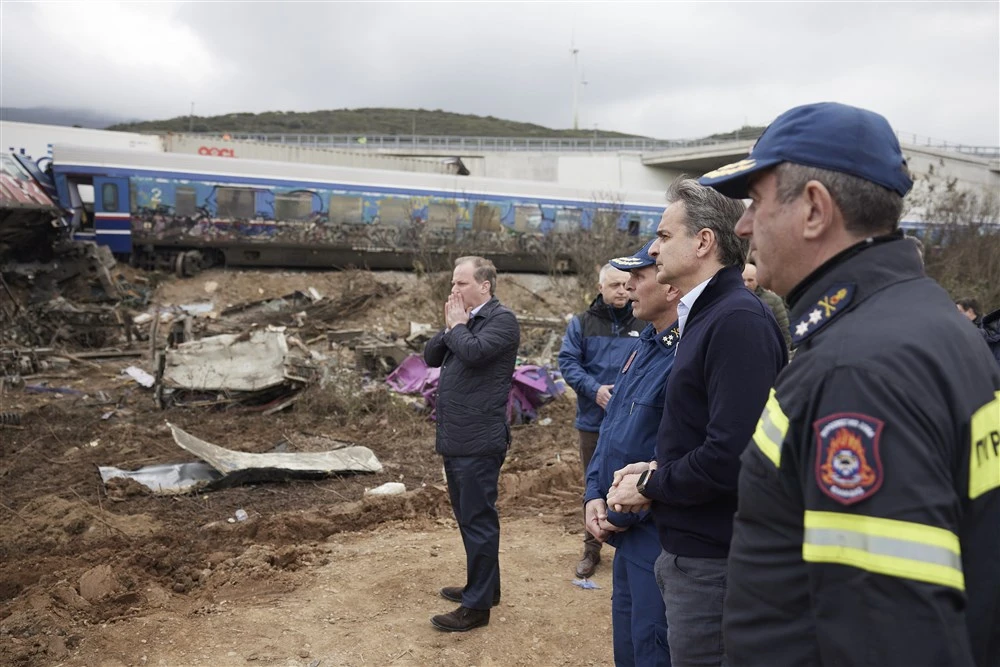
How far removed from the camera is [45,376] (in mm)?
12805

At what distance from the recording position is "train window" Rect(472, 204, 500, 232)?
25.3 m

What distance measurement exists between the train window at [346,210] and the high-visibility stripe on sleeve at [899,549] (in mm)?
23832

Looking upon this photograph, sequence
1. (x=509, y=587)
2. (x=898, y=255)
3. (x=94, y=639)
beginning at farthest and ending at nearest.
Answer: (x=509, y=587) → (x=94, y=639) → (x=898, y=255)

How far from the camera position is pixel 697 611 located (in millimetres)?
2314

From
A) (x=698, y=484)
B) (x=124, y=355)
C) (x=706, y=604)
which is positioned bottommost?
(x=124, y=355)

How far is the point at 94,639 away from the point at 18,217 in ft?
45.8

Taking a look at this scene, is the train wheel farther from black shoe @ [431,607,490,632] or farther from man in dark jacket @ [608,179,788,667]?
man in dark jacket @ [608,179,788,667]

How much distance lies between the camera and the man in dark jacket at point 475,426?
4.39m

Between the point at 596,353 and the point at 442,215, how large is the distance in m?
20.3

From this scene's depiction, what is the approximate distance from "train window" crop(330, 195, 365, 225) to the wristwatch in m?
22.7

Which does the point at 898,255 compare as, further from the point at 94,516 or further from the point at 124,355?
the point at 124,355

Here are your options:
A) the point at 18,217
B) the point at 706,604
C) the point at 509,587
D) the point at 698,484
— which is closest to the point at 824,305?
the point at 698,484

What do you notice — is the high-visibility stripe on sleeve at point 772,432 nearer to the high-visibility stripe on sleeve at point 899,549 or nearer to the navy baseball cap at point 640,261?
the high-visibility stripe on sleeve at point 899,549

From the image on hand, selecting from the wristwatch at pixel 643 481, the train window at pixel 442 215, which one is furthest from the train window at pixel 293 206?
the wristwatch at pixel 643 481
